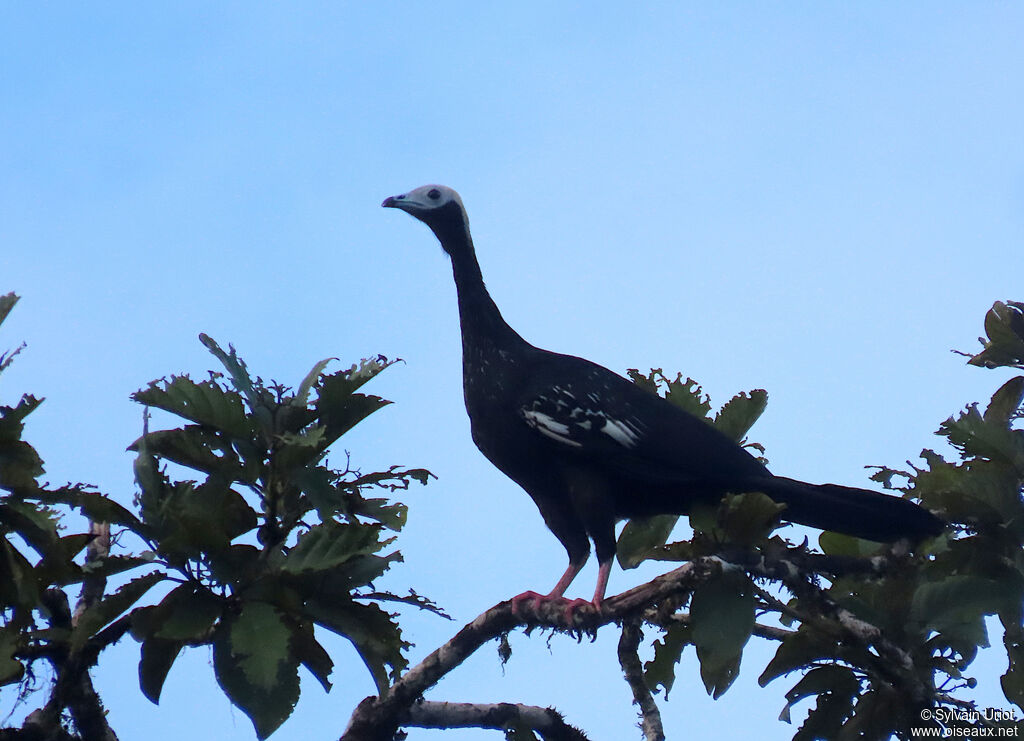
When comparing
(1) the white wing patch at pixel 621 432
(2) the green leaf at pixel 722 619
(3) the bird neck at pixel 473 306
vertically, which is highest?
(3) the bird neck at pixel 473 306

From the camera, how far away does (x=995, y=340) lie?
5539 mm

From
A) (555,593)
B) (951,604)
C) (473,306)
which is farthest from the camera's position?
(473,306)

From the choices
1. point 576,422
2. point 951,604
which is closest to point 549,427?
point 576,422

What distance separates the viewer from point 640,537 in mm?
5973

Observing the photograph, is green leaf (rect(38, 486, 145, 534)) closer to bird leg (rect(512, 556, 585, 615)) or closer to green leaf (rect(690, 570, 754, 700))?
bird leg (rect(512, 556, 585, 615))

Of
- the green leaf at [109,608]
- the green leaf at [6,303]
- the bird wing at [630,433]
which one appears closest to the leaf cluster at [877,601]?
the bird wing at [630,433]

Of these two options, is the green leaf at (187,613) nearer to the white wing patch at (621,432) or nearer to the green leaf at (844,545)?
the white wing patch at (621,432)

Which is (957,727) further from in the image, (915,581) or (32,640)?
(32,640)

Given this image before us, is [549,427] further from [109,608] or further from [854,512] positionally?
[109,608]

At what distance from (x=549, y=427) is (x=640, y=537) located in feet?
2.41

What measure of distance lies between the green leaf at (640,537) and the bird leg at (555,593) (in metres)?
0.22

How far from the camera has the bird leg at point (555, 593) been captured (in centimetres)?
509

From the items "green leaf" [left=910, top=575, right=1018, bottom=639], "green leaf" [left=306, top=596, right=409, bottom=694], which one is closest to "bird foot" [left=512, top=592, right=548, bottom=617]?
"green leaf" [left=306, top=596, right=409, bottom=694]

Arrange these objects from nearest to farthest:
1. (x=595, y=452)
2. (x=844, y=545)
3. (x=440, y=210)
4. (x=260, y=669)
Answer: (x=260, y=669) < (x=844, y=545) < (x=595, y=452) < (x=440, y=210)
